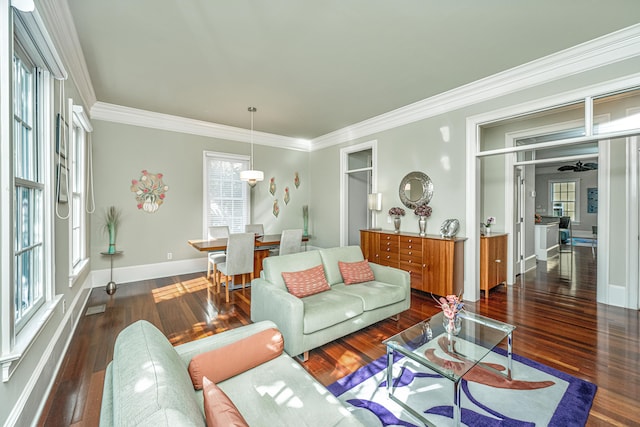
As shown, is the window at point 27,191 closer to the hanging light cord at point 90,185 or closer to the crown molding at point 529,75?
the hanging light cord at point 90,185

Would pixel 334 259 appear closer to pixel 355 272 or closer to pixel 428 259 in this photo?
pixel 355 272

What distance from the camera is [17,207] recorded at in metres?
1.73

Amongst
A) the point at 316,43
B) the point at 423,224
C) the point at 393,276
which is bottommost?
the point at 393,276

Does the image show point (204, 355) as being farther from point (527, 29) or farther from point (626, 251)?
point (626, 251)

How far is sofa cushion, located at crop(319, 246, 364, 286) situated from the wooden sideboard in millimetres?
1092

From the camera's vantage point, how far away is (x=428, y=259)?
3.92 meters

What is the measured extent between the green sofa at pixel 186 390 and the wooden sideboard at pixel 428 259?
283cm

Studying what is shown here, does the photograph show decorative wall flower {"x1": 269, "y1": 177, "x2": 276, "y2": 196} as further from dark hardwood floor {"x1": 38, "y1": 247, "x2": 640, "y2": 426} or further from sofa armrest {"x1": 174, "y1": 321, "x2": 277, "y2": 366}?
sofa armrest {"x1": 174, "y1": 321, "x2": 277, "y2": 366}

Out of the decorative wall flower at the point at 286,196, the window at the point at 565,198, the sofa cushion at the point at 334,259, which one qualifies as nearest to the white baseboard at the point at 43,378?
the sofa cushion at the point at 334,259

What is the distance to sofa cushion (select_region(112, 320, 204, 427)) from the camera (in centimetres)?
70

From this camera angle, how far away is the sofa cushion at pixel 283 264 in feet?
9.03

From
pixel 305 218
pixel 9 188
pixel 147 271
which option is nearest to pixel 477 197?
pixel 305 218

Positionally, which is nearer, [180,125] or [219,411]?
[219,411]

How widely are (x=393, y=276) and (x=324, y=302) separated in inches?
40.5
